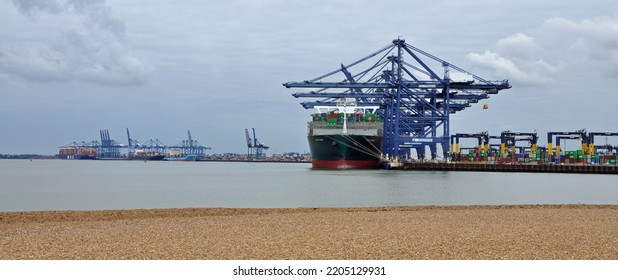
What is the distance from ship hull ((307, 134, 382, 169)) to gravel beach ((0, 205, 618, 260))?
5887 cm

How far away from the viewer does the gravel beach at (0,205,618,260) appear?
440 inches

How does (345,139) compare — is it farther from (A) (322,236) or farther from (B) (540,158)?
(A) (322,236)

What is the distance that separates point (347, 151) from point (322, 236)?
66.5 meters

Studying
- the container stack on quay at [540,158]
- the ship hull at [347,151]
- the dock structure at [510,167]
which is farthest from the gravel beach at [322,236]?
the container stack on quay at [540,158]

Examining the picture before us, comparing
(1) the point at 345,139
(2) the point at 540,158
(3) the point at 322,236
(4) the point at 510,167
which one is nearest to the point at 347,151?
(1) the point at 345,139

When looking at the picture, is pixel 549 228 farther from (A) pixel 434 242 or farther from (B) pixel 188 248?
(B) pixel 188 248

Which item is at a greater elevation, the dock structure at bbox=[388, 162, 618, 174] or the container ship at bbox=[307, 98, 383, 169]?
the container ship at bbox=[307, 98, 383, 169]

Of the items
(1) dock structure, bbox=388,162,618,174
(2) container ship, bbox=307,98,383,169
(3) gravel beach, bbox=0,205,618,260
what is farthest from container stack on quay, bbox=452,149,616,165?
(3) gravel beach, bbox=0,205,618,260

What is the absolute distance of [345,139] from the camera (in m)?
79.7

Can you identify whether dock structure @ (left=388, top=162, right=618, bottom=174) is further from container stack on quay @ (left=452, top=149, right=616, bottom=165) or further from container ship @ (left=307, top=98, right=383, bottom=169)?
container stack on quay @ (left=452, top=149, right=616, bottom=165)

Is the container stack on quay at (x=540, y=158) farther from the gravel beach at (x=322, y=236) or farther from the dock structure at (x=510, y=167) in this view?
the gravel beach at (x=322, y=236)

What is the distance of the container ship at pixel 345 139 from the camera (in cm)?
8056

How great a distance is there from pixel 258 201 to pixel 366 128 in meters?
51.1
